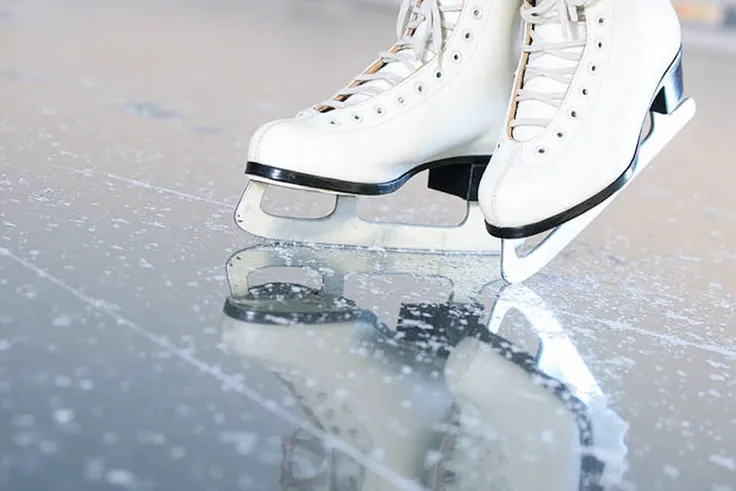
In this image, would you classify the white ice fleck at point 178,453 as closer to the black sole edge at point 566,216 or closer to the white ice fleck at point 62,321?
the white ice fleck at point 62,321

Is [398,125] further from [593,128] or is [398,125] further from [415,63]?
[593,128]

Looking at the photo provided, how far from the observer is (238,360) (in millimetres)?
554

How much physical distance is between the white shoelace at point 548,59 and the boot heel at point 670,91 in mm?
86

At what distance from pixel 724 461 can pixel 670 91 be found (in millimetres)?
435

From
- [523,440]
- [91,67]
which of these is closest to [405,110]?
[523,440]

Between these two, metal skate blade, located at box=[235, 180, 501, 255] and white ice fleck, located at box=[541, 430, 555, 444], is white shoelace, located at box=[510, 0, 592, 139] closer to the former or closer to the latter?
metal skate blade, located at box=[235, 180, 501, 255]

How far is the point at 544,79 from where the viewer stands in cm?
82

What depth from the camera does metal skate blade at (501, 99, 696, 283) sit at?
801 millimetres

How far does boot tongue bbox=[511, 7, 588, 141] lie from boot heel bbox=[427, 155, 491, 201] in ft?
0.32

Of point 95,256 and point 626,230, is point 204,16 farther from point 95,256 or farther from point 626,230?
point 95,256

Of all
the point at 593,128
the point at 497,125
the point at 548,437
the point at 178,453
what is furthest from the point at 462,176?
the point at 178,453

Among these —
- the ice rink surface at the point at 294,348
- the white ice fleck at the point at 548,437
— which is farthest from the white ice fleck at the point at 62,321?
the white ice fleck at the point at 548,437

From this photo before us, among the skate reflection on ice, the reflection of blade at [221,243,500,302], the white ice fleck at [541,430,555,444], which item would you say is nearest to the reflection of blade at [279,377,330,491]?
the skate reflection on ice

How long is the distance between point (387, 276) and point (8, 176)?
377mm
